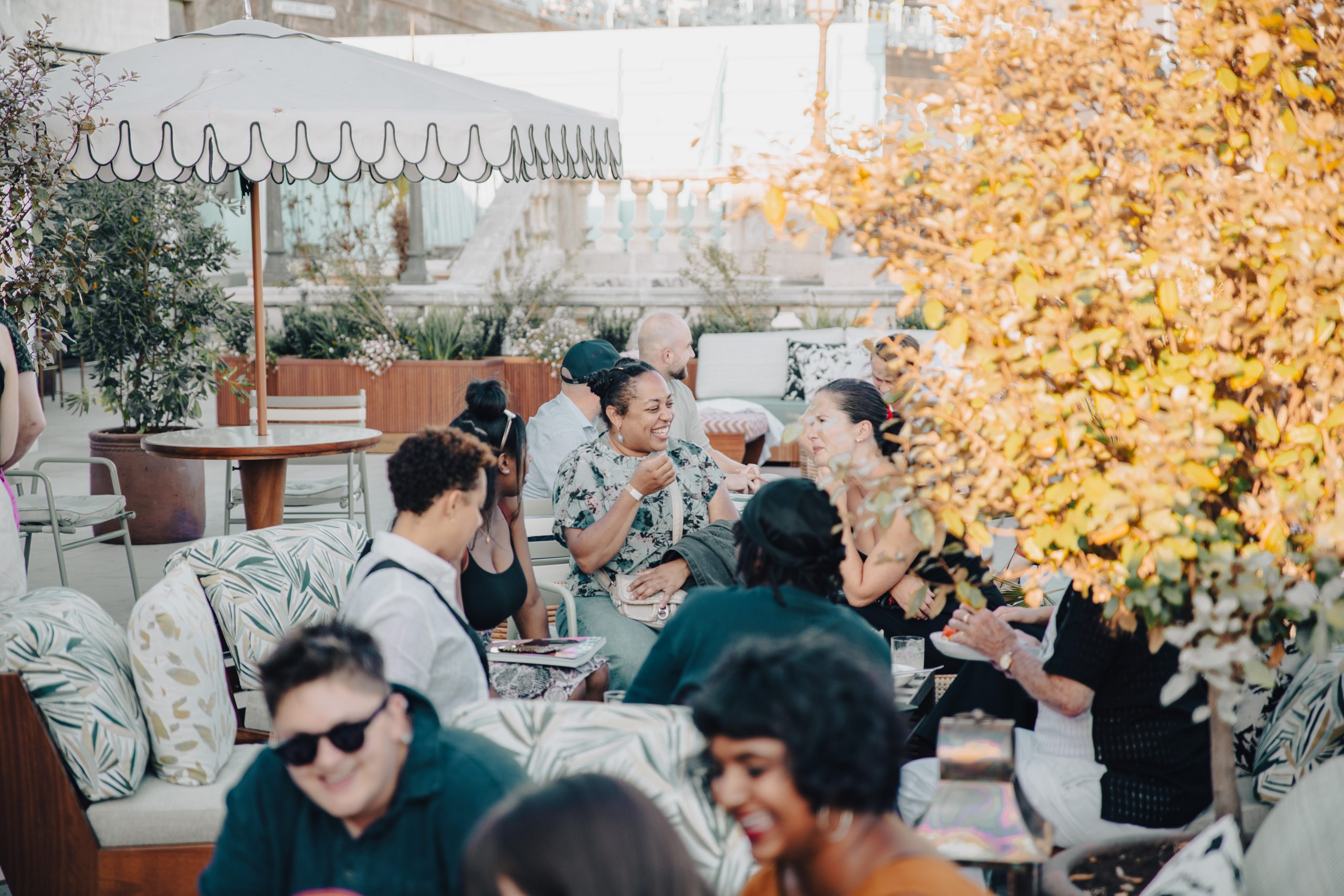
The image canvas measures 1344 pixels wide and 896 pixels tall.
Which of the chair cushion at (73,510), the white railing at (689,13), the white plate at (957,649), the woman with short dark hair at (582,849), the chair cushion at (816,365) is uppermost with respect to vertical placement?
the white railing at (689,13)

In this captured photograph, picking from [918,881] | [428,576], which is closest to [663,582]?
[428,576]

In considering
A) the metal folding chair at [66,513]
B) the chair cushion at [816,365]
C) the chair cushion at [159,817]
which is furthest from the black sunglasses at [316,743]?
the chair cushion at [816,365]

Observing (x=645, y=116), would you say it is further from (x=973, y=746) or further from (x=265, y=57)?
(x=973, y=746)

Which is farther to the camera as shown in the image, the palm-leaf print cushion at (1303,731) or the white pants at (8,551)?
the white pants at (8,551)

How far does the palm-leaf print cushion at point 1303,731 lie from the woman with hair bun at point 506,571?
157 cm

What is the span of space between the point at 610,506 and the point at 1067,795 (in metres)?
1.66

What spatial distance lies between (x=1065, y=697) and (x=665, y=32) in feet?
53.4

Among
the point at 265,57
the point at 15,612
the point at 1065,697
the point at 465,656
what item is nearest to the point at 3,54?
the point at 265,57

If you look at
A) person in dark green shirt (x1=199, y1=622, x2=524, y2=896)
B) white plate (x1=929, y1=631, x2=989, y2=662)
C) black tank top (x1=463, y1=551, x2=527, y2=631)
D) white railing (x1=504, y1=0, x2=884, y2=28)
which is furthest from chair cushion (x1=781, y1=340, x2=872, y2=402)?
white railing (x1=504, y1=0, x2=884, y2=28)

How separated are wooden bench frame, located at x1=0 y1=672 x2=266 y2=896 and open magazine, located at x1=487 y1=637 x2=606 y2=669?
80 centimetres

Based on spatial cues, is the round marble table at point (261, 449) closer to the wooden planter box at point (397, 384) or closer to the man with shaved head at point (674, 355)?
the man with shaved head at point (674, 355)

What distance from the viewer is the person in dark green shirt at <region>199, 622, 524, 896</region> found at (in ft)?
5.75

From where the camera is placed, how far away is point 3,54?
6535 millimetres

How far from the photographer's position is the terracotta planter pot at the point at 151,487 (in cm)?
664
